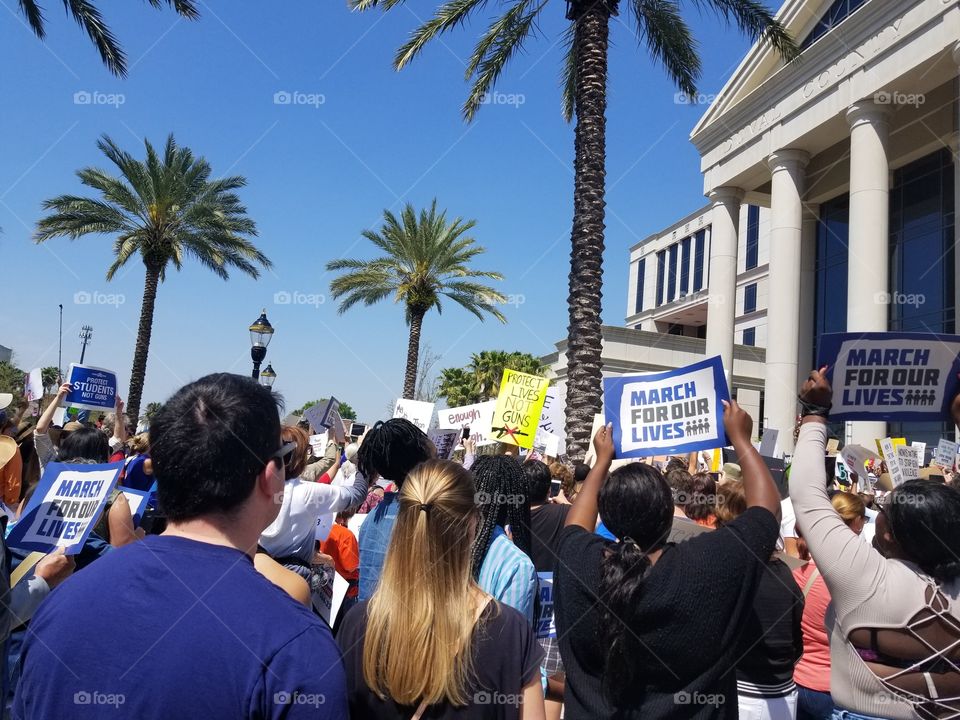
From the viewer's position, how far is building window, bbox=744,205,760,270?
45688 millimetres

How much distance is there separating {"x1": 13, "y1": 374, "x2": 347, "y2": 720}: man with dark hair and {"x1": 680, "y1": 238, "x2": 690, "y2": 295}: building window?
2018 inches

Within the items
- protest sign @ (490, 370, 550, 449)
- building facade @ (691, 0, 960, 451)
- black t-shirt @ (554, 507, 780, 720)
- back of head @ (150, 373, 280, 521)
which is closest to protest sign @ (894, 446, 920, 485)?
protest sign @ (490, 370, 550, 449)

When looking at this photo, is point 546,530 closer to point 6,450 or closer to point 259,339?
point 6,450

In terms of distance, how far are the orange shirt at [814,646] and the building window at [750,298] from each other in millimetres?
44765

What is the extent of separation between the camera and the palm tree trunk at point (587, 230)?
11.6m

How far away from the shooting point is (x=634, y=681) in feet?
8.00

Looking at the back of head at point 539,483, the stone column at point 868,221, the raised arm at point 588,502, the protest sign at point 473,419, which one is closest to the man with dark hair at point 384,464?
the raised arm at point 588,502

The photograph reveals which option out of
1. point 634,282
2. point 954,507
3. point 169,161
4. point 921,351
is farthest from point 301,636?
point 634,282

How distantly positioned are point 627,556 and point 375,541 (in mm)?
1446

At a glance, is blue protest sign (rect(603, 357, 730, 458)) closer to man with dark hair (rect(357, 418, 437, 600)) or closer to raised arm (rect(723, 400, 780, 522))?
raised arm (rect(723, 400, 780, 522))

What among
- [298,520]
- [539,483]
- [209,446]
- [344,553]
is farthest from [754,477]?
[344,553]

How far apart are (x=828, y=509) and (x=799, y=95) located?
25.4 meters

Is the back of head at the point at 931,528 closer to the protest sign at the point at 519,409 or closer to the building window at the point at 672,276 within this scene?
the protest sign at the point at 519,409

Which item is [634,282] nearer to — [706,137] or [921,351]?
[706,137]
